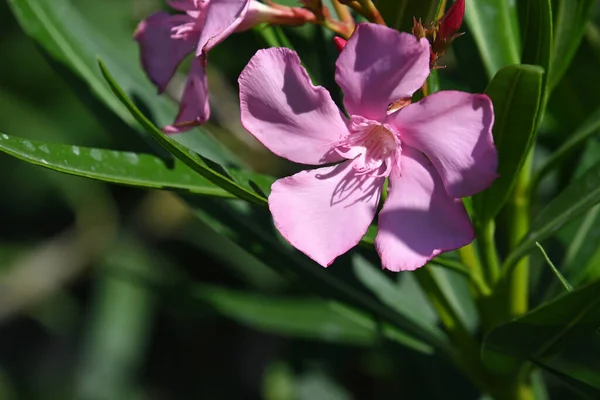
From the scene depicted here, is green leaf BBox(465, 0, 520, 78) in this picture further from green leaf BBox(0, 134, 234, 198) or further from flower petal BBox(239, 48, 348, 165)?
green leaf BBox(0, 134, 234, 198)

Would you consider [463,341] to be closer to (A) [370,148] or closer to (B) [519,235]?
(B) [519,235]

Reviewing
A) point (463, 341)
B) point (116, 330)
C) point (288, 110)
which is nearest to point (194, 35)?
point (288, 110)

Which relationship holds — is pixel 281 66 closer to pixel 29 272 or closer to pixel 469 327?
pixel 469 327

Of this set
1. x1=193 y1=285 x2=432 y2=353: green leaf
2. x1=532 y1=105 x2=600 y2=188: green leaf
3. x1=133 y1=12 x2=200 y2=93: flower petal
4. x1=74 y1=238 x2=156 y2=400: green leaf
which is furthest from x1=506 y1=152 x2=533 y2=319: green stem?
x1=74 y1=238 x2=156 y2=400: green leaf

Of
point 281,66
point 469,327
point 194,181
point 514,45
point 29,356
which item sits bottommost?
point 29,356

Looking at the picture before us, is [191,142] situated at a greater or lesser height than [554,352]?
greater

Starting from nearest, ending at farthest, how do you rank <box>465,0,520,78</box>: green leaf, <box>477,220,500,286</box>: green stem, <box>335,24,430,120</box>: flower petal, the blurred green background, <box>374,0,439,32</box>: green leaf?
<box>335,24,430,120</box>: flower petal < <box>374,0,439,32</box>: green leaf < <box>477,220,500,286</box>: green stem < <box>465,0,520,78</box>: green leaf < the blurred green background

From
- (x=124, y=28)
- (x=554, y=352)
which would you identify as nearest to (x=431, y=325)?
(x=554, y=352)
